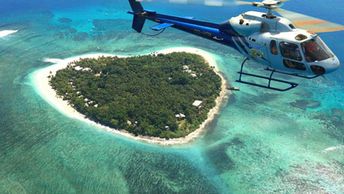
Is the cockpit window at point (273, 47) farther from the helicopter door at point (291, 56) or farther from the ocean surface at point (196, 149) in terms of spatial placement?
the ocean surface at point (196, 149)

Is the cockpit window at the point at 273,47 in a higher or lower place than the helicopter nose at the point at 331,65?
higher

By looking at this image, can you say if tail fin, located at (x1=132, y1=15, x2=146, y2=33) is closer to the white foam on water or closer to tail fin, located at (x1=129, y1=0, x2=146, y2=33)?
tail fin, located at (x1=129, y1=0, x2=146, y2=33)

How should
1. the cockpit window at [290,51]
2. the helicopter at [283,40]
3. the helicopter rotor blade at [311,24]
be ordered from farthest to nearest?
the helicopter rotor blade at [311,24]
the cockpit window at [290,51]
the helicopter at [283,40]

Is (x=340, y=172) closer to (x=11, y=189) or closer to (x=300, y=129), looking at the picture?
(x=300, y=129)

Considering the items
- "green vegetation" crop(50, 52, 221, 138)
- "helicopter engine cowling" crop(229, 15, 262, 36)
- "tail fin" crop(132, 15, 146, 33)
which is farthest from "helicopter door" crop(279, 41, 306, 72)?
"green vegetation" crop(50, 52, 221, 138)

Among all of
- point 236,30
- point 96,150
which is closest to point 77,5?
point 96,150

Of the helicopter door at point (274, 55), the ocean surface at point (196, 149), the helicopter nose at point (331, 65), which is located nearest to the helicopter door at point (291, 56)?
the helicopter door at point (274, 55)
